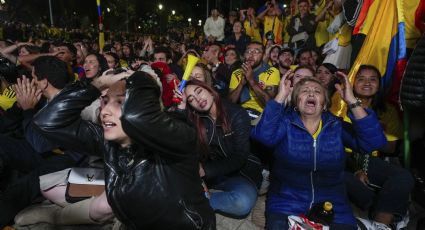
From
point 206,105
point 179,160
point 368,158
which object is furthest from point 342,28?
point 179,160

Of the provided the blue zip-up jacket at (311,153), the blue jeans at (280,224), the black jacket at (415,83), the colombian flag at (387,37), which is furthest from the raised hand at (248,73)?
the blue jeans at (280,224)

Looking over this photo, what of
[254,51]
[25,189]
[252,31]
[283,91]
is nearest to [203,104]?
[283,91]

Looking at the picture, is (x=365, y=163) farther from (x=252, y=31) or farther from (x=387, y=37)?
(x=252, y=31)

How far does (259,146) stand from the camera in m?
3.49

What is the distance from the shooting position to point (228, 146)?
128 inches

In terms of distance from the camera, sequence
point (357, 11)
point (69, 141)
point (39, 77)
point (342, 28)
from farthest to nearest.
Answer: point (342, 28)
point (357, 11)
point (39, 77)
point (69, 141)

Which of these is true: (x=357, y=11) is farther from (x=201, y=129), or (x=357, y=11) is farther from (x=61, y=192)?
(x=61, y=192)

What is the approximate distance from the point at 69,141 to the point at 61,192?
128 cm

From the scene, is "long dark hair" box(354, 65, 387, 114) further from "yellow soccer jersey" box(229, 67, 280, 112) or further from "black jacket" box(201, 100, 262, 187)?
"black jacket" box(201, 100, 262, 187)

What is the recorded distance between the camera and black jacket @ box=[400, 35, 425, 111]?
274cm

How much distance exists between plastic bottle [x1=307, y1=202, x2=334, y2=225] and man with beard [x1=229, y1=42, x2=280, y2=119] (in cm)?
191

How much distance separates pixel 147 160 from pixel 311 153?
1.54 metres

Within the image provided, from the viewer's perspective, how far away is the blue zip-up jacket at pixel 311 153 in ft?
8.63

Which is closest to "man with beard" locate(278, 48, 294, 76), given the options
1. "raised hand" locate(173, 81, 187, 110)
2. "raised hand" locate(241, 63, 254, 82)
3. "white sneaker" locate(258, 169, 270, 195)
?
"raised hand" locate(241, 63, 254, 82)
